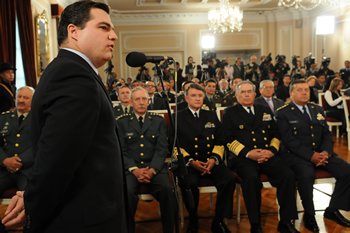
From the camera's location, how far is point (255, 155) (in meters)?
2.54

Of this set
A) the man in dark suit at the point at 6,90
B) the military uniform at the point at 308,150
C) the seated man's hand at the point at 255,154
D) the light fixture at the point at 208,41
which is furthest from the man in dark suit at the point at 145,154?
the light fixture at the point at 208,41

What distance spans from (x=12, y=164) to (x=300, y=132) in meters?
2.45

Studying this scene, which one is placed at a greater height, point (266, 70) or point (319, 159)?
point (266, 70)

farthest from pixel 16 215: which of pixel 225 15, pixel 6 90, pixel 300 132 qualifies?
pixel 225 15

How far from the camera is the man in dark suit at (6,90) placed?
400 cm

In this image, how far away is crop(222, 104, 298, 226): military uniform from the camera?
7.57 ft

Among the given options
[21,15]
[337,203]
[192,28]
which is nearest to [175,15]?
[192,28]

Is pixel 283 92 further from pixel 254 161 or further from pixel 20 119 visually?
pixel 20 119

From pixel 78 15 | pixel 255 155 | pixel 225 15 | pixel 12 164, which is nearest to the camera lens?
pixel 78 15

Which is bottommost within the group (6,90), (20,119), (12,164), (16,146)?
(12,164)

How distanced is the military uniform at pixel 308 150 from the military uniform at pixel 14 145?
7.07 ft

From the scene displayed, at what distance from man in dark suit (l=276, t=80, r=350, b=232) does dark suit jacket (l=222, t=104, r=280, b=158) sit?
11 centimetres

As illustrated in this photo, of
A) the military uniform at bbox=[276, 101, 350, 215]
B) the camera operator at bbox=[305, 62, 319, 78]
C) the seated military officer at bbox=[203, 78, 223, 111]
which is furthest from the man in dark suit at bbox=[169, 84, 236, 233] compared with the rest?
the camera operator at bbox=[305, 62, 319, 78]

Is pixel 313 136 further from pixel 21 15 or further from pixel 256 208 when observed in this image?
pixel 21 15
